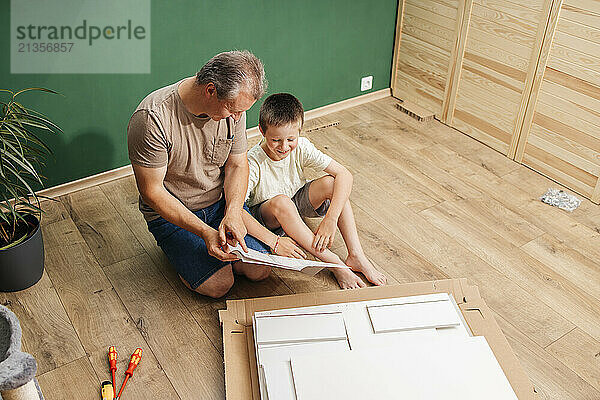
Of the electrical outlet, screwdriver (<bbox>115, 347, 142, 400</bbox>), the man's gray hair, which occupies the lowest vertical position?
screwdriver (<bbox>115, 347, 142, 400</bbox>)

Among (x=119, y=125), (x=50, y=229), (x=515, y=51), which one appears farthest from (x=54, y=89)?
(x=515, y=51)

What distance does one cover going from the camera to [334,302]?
6.20ft

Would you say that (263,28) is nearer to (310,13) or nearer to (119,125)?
(310,13)

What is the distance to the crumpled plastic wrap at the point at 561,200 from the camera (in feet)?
8.19

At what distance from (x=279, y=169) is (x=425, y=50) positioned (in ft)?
4.87

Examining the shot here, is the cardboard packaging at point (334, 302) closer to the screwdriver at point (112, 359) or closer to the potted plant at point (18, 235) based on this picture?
the screwdriver at point (112, 359)

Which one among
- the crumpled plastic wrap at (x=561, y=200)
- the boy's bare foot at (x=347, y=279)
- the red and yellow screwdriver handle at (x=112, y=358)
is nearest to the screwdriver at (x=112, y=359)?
the red and yellow screwdriver handle at (x=112, y=358)

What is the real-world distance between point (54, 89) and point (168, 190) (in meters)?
0.81

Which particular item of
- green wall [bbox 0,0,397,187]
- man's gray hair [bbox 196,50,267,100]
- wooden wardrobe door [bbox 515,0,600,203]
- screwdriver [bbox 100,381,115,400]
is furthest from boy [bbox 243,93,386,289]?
wooden wardrobe door [bbox 515,0,600,203]

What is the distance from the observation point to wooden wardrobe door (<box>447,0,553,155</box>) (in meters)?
2.59

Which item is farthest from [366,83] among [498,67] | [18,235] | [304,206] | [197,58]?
[18,235]

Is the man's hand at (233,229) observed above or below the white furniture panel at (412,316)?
above

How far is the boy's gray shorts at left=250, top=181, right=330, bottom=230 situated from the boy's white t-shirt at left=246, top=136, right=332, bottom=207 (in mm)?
41

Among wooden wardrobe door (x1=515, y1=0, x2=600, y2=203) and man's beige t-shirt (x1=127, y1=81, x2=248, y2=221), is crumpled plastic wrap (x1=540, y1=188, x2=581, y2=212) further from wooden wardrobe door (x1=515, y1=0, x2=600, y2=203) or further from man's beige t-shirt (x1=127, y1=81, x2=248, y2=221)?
man's beige t-shirt (x1=127, y1=81, x2=248, y2=221)
